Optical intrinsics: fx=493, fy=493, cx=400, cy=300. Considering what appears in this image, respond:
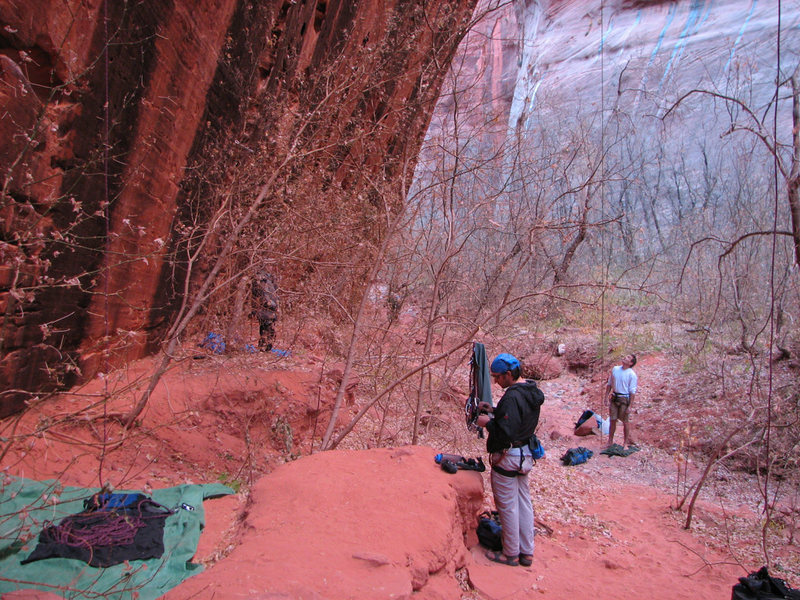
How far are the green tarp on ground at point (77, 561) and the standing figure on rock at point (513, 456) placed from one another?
2.36m

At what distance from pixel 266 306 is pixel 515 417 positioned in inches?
190

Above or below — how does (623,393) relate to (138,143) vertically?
below

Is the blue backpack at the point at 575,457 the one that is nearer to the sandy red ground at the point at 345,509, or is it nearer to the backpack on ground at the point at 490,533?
the sandy red ground at the point at 345,509

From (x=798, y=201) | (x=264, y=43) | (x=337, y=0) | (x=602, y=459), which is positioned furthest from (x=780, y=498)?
(x=337, y=0)

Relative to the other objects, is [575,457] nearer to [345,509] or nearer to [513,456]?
[513,456]

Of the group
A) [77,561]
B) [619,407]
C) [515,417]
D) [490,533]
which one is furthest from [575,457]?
[77,561]

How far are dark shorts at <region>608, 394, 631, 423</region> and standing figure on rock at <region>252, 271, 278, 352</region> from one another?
6.12 metres

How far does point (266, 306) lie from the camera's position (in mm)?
7660

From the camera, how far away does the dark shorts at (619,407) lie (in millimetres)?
8797

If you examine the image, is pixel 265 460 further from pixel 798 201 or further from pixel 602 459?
pixel 798 201

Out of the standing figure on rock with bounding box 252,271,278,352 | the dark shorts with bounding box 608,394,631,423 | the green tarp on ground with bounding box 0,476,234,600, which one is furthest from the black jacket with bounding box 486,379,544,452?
the dark shorts with bounding box 608,394,631,423

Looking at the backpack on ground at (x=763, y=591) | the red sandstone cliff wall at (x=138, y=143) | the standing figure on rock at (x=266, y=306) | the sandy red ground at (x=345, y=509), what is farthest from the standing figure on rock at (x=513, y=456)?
the standing figure on rock at (x=266, y=306)

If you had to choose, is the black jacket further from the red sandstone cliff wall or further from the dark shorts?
the dark shorts

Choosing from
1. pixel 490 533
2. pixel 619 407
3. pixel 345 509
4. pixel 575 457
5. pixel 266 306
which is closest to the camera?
pixel 345 509
